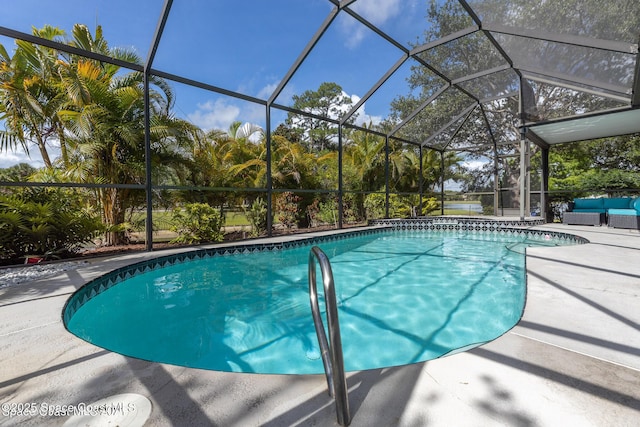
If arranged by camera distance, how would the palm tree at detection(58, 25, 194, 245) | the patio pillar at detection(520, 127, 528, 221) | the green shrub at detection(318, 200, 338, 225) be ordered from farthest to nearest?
1. the green shrub at detection(318, 200, 338, 225)
2. the patio pillar at detection(520, 127, 528, 221)
3. the palm tree at detection(58, 25, 194, 245)

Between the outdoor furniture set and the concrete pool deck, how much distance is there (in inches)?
346

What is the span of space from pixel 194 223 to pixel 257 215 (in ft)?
7.80

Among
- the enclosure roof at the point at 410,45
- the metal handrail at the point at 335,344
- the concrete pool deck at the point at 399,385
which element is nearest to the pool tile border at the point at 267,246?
the concrete pool deck at the point at 399,385

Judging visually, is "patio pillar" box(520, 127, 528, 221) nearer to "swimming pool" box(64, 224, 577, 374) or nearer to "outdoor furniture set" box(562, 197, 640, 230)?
"outdoor furniture set" box(562, 197, 640, 230)

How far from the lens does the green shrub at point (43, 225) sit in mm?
5258

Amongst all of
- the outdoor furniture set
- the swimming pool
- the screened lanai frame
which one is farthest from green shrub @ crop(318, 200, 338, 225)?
the outdoor furniture set

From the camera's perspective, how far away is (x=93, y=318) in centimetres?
366

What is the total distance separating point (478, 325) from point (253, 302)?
295 centimetres

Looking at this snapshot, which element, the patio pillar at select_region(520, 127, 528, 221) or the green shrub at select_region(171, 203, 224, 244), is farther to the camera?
the patio pillar at select_region(520, 127, 528, 221)

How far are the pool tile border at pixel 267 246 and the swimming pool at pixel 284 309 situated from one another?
0.10 feet

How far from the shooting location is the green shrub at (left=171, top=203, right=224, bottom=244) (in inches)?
308

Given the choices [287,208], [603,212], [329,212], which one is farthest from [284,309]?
[603,212]

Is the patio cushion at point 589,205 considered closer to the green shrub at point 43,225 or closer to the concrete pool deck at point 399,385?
the concrete pool deck at point 399,385

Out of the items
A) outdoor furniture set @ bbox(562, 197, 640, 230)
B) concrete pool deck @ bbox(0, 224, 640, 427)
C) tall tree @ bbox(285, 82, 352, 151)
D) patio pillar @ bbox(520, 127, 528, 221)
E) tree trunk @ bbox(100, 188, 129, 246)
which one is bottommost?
concrete pool deck @ bbox(0, 224, 640, 427)
